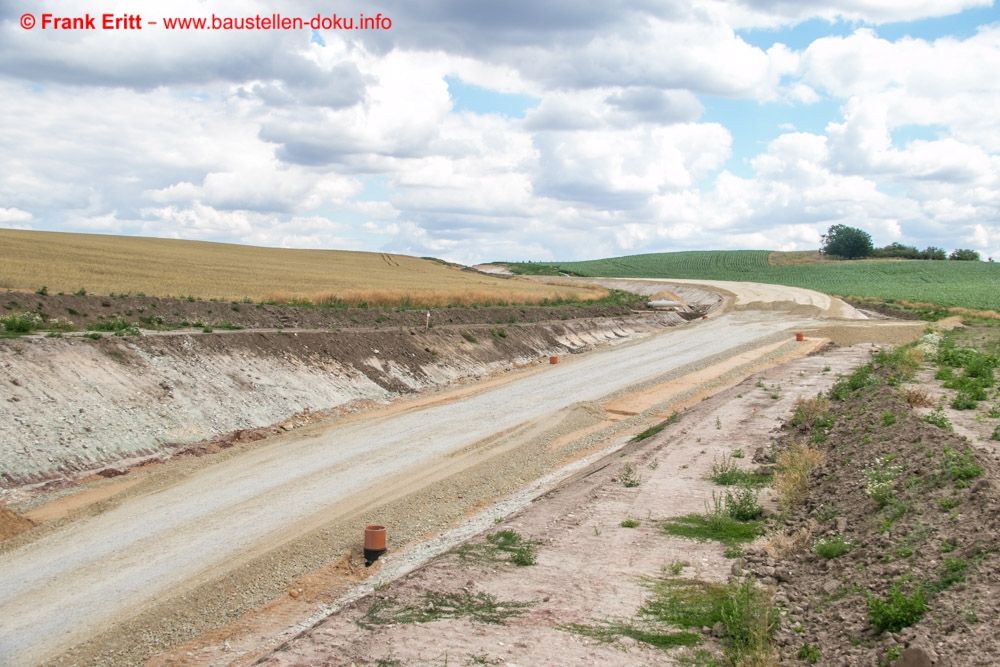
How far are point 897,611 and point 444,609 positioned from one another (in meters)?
4.65

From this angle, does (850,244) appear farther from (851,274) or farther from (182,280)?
(182,280)

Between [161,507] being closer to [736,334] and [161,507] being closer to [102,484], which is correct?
[102,484]

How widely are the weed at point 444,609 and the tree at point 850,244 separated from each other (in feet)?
438

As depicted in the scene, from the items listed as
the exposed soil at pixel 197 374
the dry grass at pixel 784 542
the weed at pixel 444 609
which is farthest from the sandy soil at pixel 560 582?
the exposed soil at pixel 197 374

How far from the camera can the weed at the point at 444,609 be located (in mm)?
8625

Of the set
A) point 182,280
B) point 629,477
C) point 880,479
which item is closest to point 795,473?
point 880,479

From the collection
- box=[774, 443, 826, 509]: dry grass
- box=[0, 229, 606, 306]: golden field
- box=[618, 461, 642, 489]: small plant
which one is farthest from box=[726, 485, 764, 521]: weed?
box=[0, 229, 606, 306]: golden field

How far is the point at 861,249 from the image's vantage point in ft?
424

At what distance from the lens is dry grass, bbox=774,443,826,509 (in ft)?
39.9

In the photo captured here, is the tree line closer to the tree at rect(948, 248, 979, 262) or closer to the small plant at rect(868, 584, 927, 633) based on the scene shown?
the tree at rect(948, 248, 979, 262)

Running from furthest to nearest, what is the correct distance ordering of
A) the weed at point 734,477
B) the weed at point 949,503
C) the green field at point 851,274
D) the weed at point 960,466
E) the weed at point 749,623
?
the green field at point 851,274
the weed at point 734,477
the weed at point 960,466
the weed at point 949,503
the weed at point 749,623

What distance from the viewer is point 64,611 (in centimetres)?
1042

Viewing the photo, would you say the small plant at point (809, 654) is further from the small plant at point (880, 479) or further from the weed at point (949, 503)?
the small plant at point (880, 479)

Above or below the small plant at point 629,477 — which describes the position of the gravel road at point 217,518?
below
